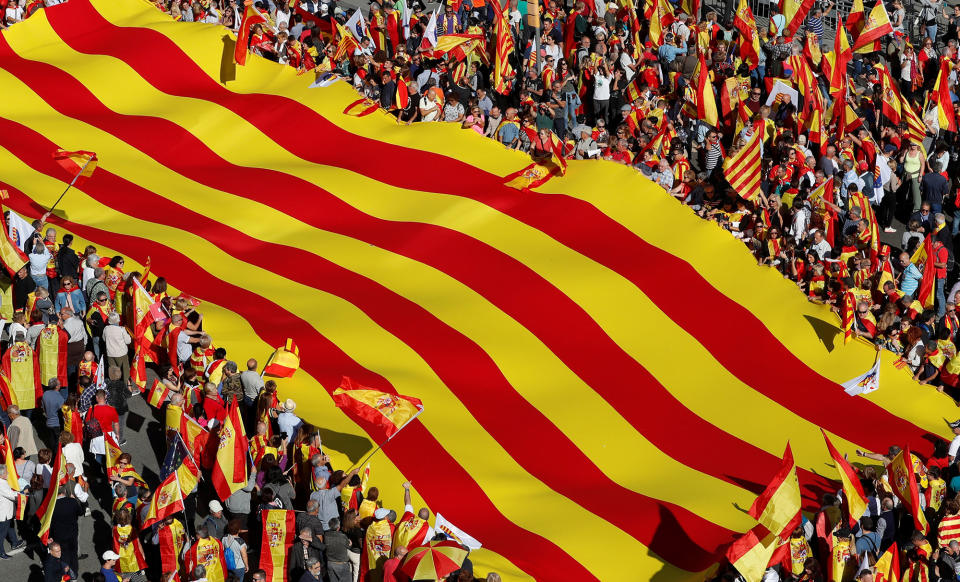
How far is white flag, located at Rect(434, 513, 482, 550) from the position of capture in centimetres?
1383

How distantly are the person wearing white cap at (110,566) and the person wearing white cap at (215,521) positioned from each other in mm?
842

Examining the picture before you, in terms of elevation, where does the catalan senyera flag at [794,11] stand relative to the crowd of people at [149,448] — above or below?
above

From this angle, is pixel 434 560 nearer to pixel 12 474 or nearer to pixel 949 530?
pixel 12 474

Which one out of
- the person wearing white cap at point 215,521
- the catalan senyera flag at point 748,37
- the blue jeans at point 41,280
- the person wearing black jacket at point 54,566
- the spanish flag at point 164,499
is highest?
the catalan senyera flag at point 748,37

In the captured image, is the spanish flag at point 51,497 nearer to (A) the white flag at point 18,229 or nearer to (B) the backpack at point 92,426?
(B) the backpack at point 92,426

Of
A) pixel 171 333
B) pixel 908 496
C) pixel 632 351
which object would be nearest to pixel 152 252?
Result: pixel 171 333

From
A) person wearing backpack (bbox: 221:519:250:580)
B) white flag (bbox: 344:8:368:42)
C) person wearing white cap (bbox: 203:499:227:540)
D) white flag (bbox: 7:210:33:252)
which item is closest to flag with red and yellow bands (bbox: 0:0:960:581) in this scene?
white flag (bbox: 7:210:33:252)

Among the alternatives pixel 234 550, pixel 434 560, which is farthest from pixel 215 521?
pixel 434 560

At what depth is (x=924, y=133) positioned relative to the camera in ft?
67.8

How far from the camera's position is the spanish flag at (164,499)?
46.0ft

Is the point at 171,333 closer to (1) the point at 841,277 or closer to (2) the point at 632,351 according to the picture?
(2) the point at 632,351

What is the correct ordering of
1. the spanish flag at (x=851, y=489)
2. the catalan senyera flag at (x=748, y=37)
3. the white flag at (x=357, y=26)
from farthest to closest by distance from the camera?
1. the white flag at (x=357, y=26)
2. the catalan senyera flag at (x=748, y=37)
3. the spanish flag at (x=851, y=489)

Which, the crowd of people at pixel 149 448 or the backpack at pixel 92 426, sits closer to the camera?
the crowd of people at pixel 149 448

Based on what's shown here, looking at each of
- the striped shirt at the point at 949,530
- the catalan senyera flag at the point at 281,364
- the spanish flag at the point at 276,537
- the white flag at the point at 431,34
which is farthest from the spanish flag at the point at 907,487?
the white flag at the point at 431,34
